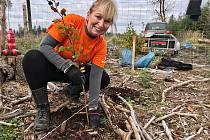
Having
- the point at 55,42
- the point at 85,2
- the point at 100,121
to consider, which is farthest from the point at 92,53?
the point at 85,2

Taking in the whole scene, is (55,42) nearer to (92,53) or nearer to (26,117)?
(92,53)

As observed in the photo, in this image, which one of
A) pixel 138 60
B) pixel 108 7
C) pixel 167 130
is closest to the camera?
pixel 108 7

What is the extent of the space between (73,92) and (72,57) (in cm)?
54

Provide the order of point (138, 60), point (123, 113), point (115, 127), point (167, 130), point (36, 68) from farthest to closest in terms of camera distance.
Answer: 1. point (138, 60)
2. point (123, 113)
3. point (167, 130)
4. point (115, 127)
5. point (36, 68)

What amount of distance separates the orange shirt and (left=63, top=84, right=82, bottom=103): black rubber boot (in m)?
0.36

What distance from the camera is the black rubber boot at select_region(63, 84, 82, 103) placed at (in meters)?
3.01

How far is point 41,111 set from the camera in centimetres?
263

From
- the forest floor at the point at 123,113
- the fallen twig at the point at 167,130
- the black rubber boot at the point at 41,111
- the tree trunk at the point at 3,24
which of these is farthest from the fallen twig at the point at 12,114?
the tree trunk at the point at 3,24

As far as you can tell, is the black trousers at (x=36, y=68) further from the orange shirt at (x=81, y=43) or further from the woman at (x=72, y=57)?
the orange shirt at (x=81, y=43)

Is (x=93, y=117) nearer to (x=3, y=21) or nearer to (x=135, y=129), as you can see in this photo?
(x=135, y=129)

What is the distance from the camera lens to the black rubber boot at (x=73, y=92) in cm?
301

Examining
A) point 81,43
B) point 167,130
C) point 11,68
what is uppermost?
point 81,43

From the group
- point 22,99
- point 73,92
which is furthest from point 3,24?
point 73,92

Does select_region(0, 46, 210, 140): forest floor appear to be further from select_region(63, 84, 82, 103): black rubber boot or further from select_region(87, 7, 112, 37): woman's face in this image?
select_region(87, 7, 112, 37): woman's face
